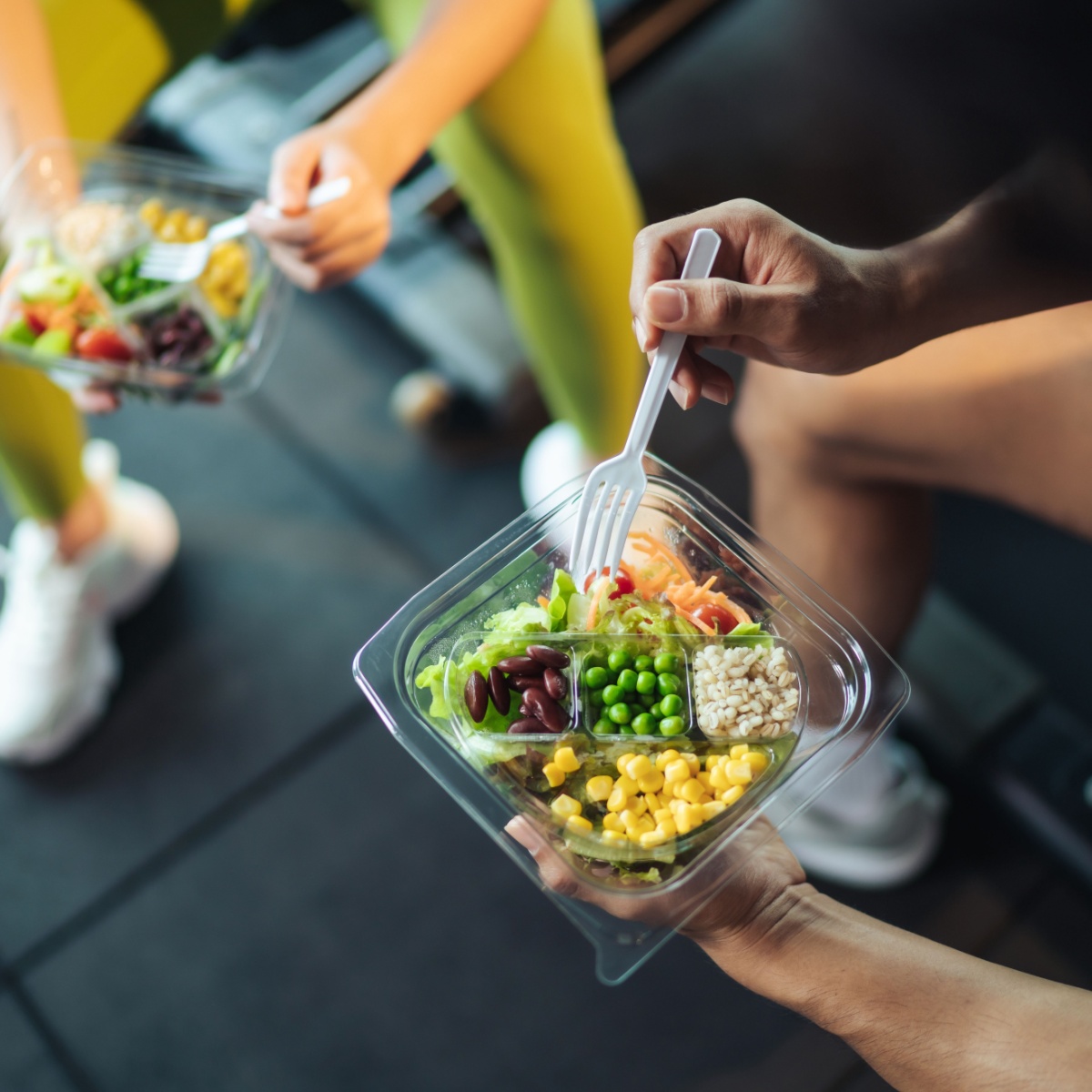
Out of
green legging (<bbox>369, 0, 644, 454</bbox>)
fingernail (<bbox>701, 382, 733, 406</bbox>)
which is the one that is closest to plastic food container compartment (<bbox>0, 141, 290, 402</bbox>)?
green legging (<bbox>369, 0, 644, 454</bbox>)

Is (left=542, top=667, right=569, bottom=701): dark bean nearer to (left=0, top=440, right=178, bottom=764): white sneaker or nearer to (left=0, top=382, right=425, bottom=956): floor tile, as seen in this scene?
(left=0, top=382, right=425, bottom=956): floor tile

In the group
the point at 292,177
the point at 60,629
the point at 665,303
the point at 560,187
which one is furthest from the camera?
the point at 60,629

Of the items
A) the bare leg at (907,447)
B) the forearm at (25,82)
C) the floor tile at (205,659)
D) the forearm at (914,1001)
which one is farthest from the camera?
the floor tile at (205,659)

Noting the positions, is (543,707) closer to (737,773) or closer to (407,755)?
(737,773)

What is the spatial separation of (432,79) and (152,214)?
0.32 metres

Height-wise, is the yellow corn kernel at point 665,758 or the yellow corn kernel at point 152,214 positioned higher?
the yellow corn kernel at point 152,214

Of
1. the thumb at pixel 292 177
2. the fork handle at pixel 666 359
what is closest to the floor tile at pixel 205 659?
the thumb at pixel 292 177

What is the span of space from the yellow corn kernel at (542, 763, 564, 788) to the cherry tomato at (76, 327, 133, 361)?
60cm

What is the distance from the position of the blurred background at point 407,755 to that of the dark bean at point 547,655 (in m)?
0.32

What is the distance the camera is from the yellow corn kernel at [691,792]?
0.62 m

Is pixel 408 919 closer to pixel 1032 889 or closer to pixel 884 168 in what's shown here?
pixel 1032 889

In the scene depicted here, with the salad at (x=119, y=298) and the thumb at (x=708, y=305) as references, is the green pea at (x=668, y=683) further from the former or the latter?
the salad at (x=119, y=298)

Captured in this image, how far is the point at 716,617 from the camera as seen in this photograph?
2.18 feet

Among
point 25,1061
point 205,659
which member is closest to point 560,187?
point 205,659
